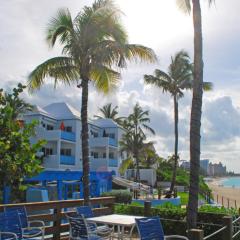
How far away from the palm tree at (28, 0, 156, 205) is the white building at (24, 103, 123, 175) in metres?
24.5

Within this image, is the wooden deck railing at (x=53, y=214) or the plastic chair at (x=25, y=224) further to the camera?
the wooden deck railing at (x=53, y=214)

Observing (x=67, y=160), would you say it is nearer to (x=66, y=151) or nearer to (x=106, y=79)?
(x=66, y=151)

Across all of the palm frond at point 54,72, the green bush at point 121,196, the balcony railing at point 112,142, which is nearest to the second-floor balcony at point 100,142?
the balcony railing at point 112,142

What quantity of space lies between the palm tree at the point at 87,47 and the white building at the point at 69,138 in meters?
24.5

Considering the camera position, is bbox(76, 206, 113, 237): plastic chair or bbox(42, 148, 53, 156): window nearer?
bbox(76, 206, 113, 237): plastic chair

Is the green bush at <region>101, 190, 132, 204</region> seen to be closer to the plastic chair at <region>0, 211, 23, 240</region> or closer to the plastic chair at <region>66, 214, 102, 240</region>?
the plastic chair at <region>66, 214, 102, 240</region>

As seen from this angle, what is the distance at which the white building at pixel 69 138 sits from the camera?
43.6 meters

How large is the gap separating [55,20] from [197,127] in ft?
23.5

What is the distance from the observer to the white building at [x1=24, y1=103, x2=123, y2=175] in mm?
43562

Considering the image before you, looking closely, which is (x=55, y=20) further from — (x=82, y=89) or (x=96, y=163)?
(x=96, y=163)

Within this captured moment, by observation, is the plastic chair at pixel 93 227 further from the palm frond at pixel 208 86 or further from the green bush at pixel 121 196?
the palm frond at pixel 208 86

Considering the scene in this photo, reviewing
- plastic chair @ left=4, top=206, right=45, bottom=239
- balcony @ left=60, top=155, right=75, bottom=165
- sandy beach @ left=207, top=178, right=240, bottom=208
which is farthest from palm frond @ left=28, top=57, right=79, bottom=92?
balcony @ left=60, top=155, right=75, bottom=165

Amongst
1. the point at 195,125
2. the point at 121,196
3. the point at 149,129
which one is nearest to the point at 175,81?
the point at 121,196

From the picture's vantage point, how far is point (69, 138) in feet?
151
